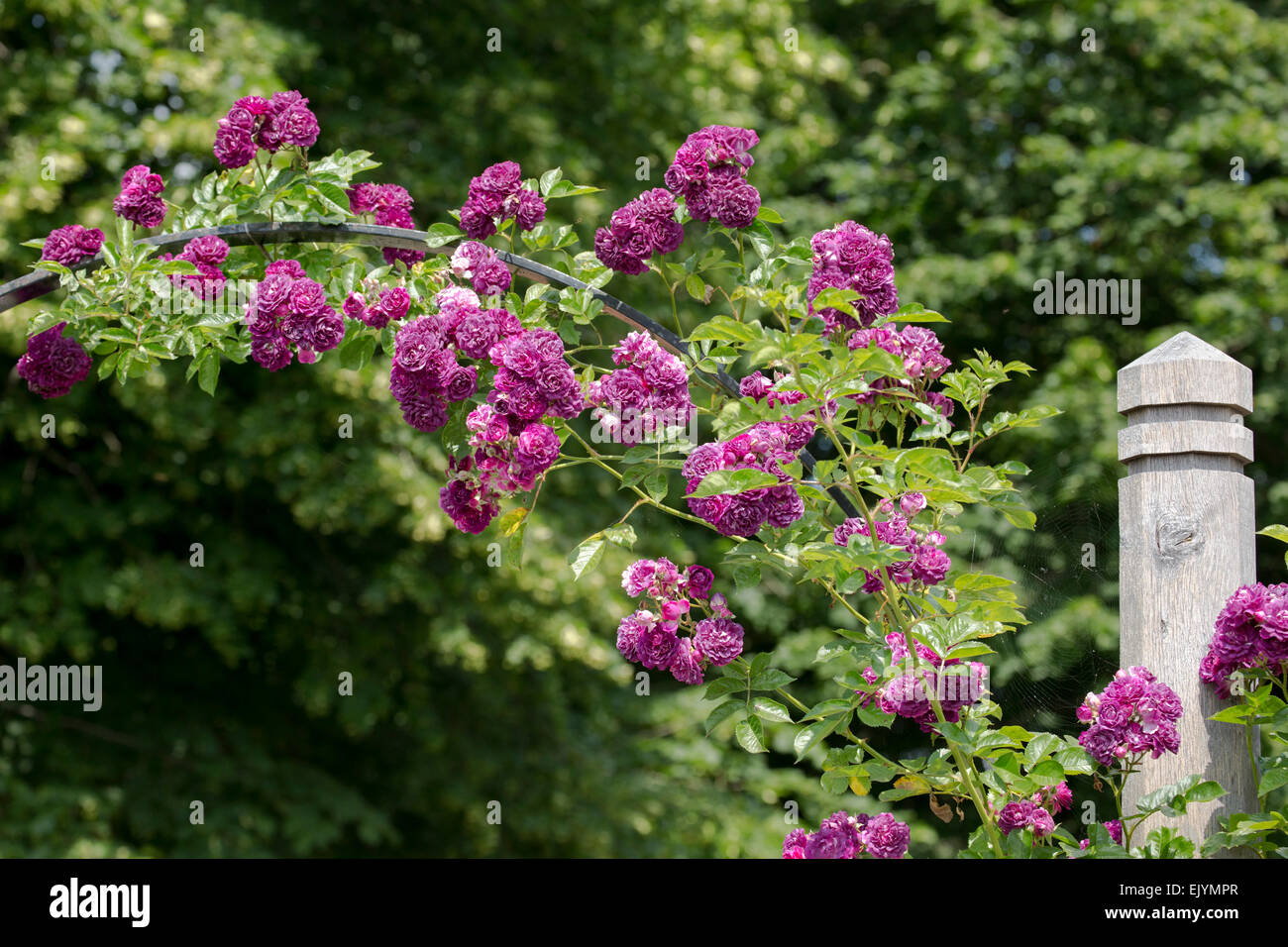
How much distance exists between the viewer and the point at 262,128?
219 cm

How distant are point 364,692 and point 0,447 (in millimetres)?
2174

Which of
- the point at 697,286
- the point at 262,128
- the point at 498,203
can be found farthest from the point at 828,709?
the point at 262,128

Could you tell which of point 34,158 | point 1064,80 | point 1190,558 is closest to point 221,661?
point 34,158

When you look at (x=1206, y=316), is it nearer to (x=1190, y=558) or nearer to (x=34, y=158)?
(x=1190, y=558)

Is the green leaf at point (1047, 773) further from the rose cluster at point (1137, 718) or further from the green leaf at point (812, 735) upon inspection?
the green leaf at point (812, 735)

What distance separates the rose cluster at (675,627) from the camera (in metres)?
1.75

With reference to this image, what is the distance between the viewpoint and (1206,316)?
6.43 meters

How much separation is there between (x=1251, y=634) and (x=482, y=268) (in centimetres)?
131

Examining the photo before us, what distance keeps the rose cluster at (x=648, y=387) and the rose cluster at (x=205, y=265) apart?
808 mm

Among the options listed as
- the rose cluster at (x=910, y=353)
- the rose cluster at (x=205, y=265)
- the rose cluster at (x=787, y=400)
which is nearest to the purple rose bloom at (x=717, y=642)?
the rose cluster at (x=787, y=400)

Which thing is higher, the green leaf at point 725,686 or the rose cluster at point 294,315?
the rose cluster at point 294,315

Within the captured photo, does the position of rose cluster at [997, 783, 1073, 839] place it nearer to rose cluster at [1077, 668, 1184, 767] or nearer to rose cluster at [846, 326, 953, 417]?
rose cluster at [1077, 668, 1184, 767]

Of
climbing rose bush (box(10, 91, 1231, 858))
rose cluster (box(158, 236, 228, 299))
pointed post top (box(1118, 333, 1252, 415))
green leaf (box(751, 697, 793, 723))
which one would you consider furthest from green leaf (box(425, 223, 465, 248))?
pointed post top (box(1118, 333, 1252, 415))

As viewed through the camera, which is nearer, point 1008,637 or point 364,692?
point 1008,637
